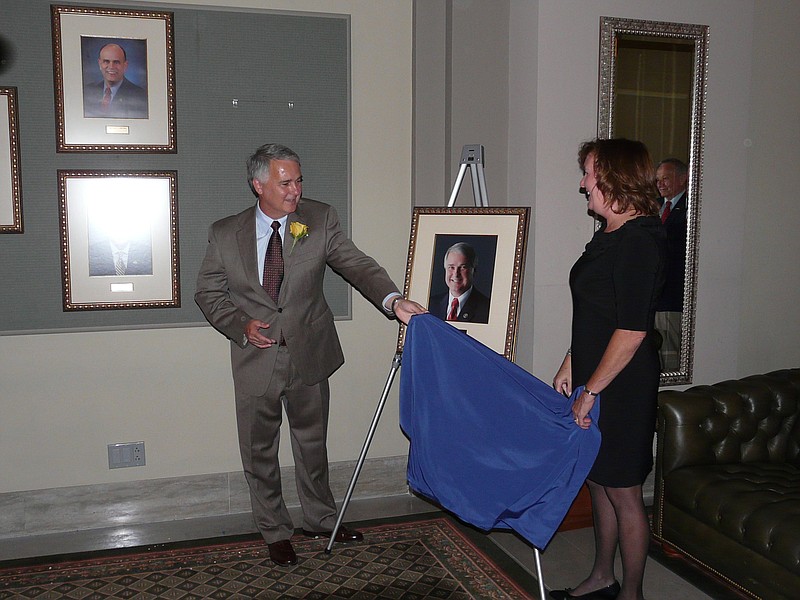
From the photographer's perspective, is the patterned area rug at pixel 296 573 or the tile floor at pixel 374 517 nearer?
the patterned area rug at pixel 296 573

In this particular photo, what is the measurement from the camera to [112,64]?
353 centimetres

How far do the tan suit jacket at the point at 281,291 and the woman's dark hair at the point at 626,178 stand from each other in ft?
3.56

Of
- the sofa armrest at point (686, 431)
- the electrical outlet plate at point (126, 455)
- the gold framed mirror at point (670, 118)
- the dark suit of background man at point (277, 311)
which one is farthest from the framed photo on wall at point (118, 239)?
the sofa armrest at point (686, 431)

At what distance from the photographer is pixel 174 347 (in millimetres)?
3768

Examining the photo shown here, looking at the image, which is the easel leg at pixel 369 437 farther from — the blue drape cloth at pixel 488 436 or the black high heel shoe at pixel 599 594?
the black high heel shoe at pixel 599 594

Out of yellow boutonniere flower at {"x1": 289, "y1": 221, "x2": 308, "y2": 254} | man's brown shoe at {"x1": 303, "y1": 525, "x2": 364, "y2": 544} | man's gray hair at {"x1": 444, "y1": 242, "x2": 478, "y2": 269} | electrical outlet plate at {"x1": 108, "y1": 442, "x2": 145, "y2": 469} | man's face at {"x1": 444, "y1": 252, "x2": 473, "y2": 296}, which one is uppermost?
yellow boutonniere flower at {"x1": 289, "y1": 221, "x2": 308, "y2": 254}

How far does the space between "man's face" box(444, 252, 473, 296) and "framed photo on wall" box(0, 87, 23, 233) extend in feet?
6.49

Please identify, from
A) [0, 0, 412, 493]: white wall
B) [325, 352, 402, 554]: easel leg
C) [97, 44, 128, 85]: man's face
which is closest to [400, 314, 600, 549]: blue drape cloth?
[325, 352, 402, 554]: easel leg

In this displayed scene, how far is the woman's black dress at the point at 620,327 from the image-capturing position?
254 centimetres

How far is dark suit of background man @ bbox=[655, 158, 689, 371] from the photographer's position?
3859mm

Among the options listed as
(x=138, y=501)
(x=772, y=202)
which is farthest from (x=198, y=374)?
(x=772, y=202)

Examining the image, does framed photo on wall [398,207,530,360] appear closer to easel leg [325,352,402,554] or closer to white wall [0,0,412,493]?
easel leg [325,352,402,554]

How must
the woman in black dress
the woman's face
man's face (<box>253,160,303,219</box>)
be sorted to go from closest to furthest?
the woman in black dress → the woman's face → man's face (<box>253,160,303,219</box>)

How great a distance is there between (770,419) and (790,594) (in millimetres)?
1001
